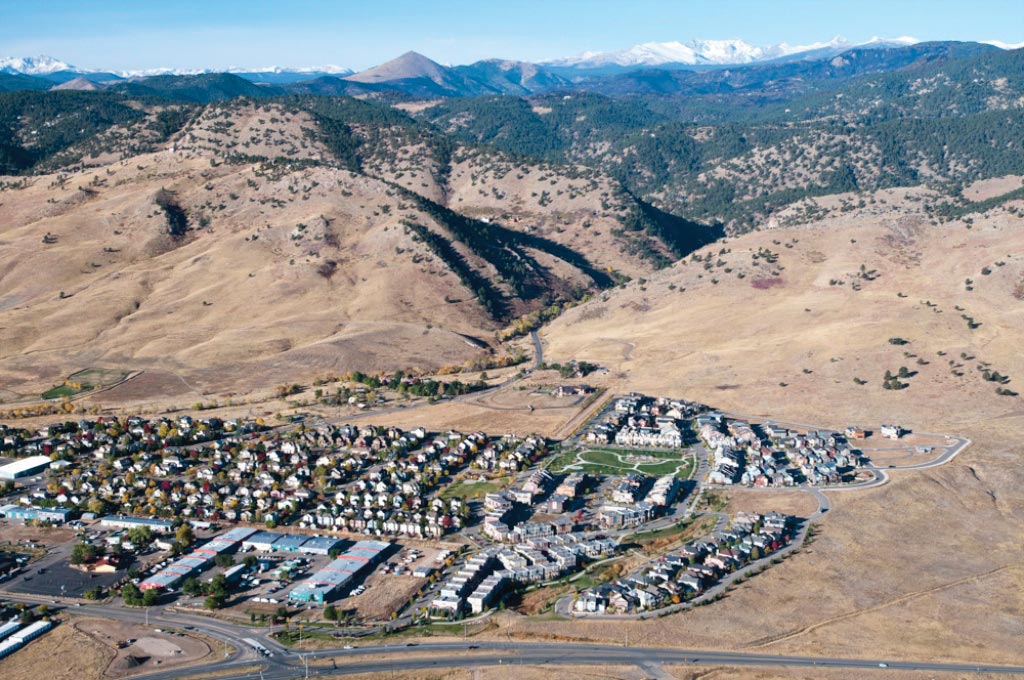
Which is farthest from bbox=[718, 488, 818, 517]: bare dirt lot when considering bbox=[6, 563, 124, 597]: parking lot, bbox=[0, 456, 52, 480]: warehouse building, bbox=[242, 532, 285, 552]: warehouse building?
bbox=[0, 456, 52, 480]: warehouse building

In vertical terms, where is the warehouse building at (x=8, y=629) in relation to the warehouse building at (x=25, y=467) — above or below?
above

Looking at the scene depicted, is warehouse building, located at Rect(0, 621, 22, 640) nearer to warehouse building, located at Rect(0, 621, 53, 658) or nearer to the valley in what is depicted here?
warehouse building, located at Rect(0, 621, 53, 658)

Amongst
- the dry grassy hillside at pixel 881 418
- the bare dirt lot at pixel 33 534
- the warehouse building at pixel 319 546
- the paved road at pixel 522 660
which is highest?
the dry grassy hillside at pixel 881 418

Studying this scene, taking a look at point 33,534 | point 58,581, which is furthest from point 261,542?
point 33,534

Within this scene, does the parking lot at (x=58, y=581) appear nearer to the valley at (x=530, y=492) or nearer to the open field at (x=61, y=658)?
the valley at (x=530, y=492)

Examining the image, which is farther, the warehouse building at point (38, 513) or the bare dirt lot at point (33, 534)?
the warehouse building at point (38, 513)

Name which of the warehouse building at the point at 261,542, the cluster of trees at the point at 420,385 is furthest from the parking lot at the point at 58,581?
the cluster of trees at the point at 420,385

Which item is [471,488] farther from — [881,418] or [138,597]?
[881,418]
